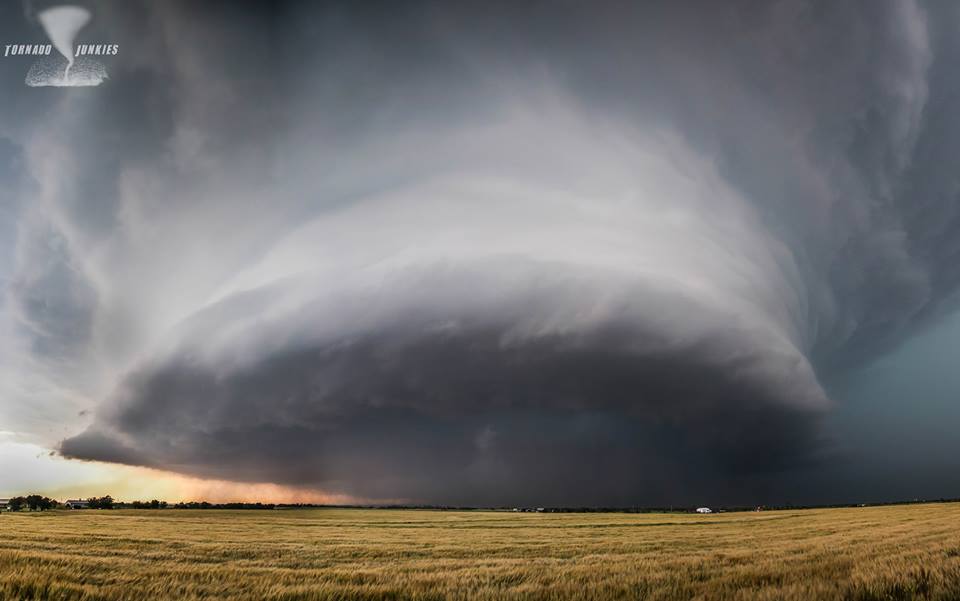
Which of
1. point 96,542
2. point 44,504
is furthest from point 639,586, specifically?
point 44,504

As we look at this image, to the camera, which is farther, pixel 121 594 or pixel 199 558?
pixel 199 558

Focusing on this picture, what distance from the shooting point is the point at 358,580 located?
12.3 meters

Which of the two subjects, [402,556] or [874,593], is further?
[402,556]

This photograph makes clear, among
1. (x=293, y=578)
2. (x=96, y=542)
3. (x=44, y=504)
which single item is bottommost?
(x=44, y=504)

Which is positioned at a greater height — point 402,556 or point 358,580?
point 358,580

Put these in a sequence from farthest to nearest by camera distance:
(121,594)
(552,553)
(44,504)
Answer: (44,504)
(552,553)
(121,594)

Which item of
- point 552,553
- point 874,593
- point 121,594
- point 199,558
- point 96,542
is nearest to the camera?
point 874,593

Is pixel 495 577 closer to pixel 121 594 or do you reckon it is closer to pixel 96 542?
pixel 121 594

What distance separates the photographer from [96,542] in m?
28.0

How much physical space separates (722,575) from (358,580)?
9.08m

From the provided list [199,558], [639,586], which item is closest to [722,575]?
[639,586]

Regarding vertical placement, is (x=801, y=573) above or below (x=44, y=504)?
above

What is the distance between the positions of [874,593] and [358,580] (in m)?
11.0

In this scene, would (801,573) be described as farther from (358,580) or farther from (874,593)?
(358,580)
